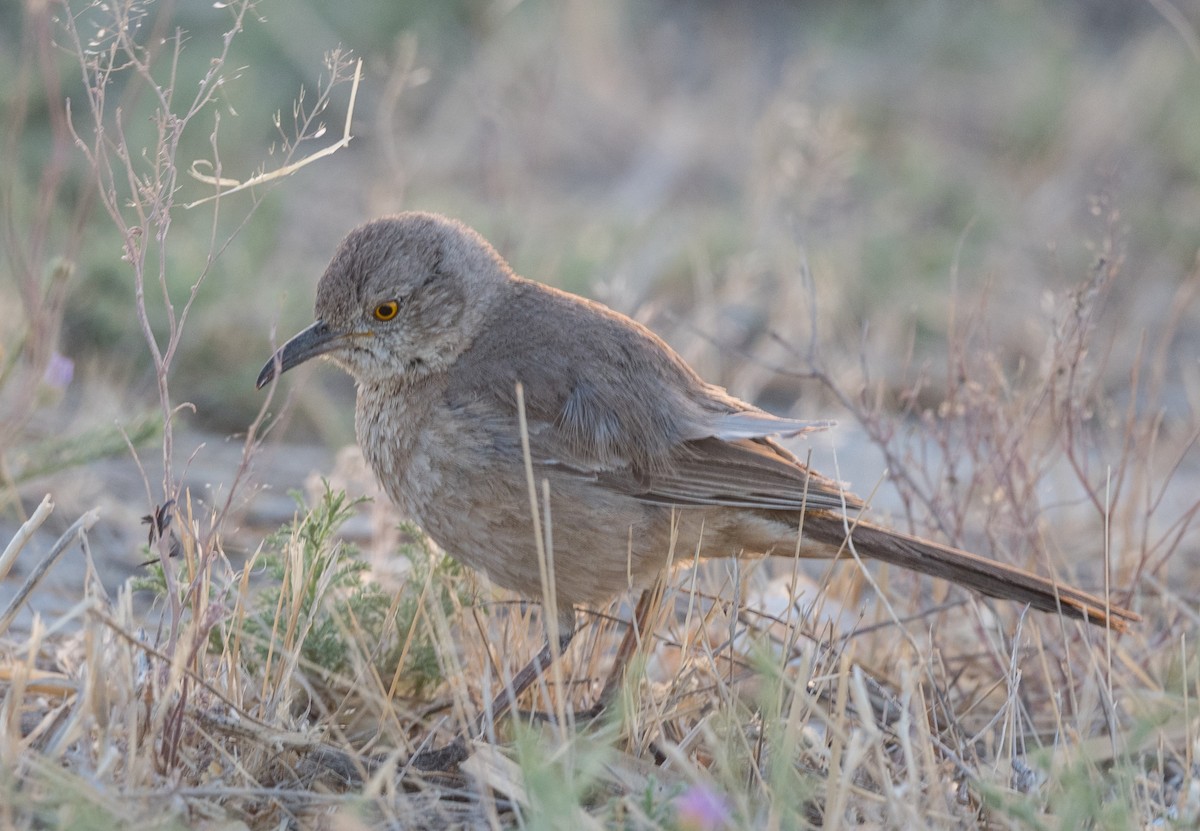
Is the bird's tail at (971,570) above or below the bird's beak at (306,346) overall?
above

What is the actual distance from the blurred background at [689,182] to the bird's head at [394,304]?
2.97ft

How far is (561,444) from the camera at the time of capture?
3836 millimetres

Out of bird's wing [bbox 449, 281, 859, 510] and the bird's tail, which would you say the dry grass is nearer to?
the bird's tail

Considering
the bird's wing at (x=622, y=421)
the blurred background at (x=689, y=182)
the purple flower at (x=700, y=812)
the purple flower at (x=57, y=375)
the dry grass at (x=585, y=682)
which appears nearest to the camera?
the purple flower at (x=700, y=812)

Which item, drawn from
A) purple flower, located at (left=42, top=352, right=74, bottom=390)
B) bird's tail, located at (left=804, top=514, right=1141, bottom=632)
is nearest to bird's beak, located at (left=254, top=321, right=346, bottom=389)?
purple flower, located at (left=42, top=352, right=74, bottom=390)

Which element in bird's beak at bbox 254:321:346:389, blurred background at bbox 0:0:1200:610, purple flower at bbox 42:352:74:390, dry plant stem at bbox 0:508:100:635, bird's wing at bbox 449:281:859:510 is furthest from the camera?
blurred background at bbox 0:0:1200:610

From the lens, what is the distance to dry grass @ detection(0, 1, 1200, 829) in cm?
290

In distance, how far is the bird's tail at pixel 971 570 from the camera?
3680 mm

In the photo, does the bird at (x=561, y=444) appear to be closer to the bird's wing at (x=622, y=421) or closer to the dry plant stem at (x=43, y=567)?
the bird's wing at (x=622, y=421)

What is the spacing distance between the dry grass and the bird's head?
0.39m

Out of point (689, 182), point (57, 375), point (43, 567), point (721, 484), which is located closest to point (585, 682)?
point (721, 484)

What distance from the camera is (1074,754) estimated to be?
10.6 feet

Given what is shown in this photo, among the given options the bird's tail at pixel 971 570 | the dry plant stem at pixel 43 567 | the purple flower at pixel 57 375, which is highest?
the bird's tail at pixel 971 570

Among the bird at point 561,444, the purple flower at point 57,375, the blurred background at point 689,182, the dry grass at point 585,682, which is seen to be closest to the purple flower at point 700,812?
the dry grass at point 585,682
